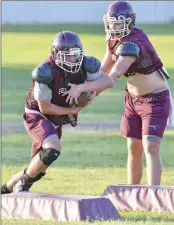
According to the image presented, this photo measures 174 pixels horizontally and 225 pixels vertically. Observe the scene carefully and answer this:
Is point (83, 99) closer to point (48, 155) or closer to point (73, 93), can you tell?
point (73, 93)

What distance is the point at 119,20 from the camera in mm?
10547

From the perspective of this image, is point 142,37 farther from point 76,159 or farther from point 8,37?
point 8,37

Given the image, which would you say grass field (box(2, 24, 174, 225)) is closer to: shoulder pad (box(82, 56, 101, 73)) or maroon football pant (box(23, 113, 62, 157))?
maroon football pant (box(23, 113, 62, 157))

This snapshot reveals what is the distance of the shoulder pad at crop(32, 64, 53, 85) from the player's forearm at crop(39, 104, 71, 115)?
0.75 feet

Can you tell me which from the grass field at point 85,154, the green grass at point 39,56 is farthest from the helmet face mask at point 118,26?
the green grass at point 39,56

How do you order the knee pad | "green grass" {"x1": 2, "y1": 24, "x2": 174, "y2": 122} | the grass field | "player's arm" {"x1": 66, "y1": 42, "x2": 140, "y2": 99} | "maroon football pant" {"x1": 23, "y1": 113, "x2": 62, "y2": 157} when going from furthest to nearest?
"green grass" {"x1": 2, "y1": 24, "x2": 174, "y2": 122}, the grass field, "player's arm" {"x1": 66, "y1": 42, "x2": 140, "y2": 99}, "maroon football pant" {"x1": 23, "y1": 113, "x2": 62, "y2": 157}, the knee pad

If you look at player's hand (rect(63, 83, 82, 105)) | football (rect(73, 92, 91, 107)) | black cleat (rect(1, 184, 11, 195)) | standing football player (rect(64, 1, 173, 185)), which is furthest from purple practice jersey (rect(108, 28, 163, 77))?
black cleat (rect(1, 184, 11, 195))

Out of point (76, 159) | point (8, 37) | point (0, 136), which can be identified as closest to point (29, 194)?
point (76, 159)

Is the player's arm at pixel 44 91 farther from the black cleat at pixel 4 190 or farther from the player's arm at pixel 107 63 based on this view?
the player's arm at pixel 107 63

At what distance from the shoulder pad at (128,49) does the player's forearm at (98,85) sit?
346 mm

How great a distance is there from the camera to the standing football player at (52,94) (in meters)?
Answer: 9.77

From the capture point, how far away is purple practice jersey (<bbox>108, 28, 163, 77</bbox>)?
10.5 metres

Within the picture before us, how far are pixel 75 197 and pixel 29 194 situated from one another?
436 millimetres

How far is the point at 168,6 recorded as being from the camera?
45656mm
